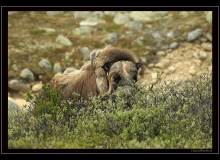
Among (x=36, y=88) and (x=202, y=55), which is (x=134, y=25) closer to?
(x=202, y=55)

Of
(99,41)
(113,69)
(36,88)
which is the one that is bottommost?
(36,88)

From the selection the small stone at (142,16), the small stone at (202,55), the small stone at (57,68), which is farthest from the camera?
the small stone at (142,16)

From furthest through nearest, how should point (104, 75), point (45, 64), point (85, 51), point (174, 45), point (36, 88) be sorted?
1. point (85, 51)
2. point (174, 45)
3. point (45, 64)
4. point (36, 88)
5. point (104, 75)

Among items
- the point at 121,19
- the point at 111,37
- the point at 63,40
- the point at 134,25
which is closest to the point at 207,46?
the point at 111,37

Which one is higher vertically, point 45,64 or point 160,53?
point 160,53

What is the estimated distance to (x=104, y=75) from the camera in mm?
6426

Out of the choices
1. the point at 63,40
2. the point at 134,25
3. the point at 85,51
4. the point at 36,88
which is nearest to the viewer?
the point at 36,88

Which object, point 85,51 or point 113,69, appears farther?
point 85,51

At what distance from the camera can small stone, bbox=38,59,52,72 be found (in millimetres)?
21203

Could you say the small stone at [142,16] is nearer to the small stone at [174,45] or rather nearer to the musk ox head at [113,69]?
the small stone at [174,45]

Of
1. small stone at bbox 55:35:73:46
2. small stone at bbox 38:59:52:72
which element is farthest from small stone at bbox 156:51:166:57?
small stone at bbox 38:59:52:72

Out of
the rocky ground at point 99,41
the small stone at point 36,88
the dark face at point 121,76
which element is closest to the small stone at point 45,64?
the rocky ground at point 99,41

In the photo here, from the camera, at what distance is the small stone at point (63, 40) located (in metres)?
25.1

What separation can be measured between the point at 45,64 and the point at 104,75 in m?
15.6
